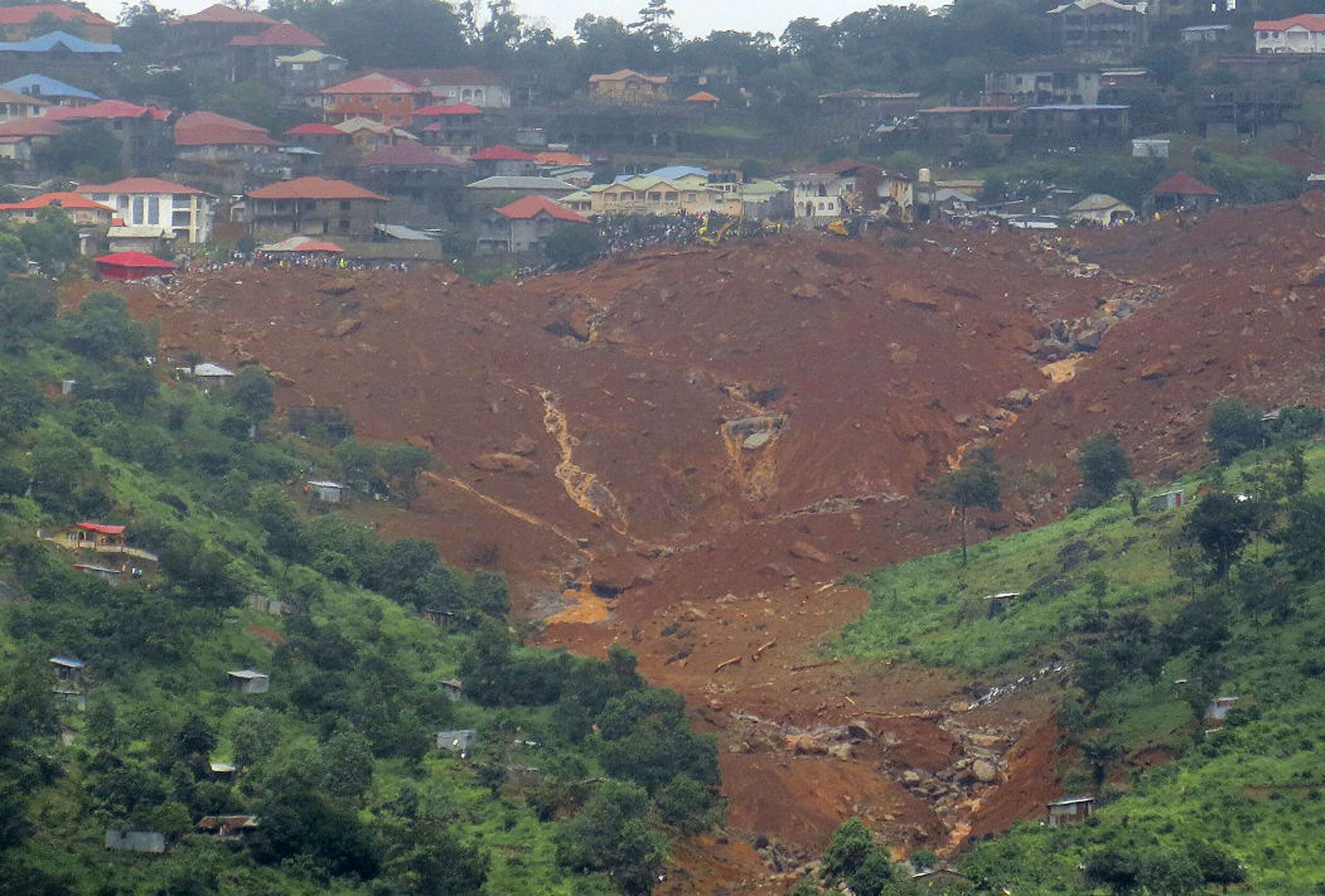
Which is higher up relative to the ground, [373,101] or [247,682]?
[373,101]

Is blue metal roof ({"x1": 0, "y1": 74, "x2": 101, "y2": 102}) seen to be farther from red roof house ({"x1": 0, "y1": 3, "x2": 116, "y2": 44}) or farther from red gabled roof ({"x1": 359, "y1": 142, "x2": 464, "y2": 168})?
red gabled roof ({"x1": 359, "y1": 142, "x2": 464, "y2": 168})

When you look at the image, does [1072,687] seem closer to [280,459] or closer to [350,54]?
[280,459]

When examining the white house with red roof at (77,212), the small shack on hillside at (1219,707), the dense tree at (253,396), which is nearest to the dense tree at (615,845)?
the small shack on hillside at (1219,707)

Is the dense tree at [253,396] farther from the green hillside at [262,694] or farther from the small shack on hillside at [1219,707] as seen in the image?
the small shack on hillside at [1219,707]

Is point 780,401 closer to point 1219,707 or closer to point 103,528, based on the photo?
point 103,528

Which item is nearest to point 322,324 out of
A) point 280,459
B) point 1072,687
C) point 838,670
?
point 280,459

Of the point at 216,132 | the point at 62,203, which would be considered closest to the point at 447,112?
the point at 216,132
